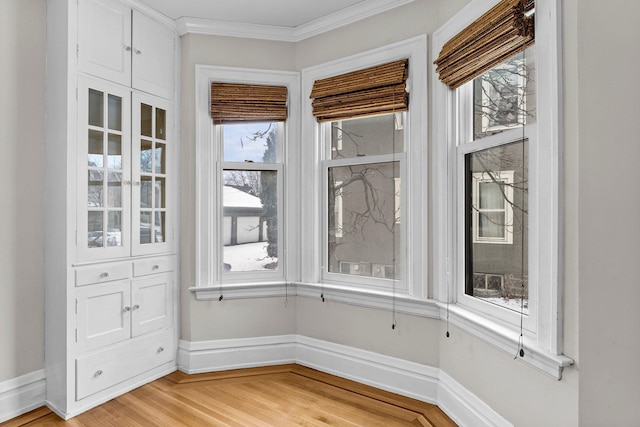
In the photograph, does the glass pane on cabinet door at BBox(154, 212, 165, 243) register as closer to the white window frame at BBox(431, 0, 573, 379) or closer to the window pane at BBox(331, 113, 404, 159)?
the window pane at BBox(331, 113, 404, 159)

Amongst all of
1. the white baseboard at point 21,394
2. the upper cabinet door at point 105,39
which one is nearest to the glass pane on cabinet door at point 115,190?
the upper cabinet door at point 105,39

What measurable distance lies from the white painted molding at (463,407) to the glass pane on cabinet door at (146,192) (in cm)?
217

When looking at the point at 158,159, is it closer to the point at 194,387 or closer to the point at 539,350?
the point at 194,387

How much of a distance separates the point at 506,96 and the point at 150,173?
222 cm

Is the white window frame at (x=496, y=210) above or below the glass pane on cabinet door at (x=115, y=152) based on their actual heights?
below

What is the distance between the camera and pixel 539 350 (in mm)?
1524

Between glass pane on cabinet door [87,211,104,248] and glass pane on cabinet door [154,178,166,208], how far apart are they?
1.33ft

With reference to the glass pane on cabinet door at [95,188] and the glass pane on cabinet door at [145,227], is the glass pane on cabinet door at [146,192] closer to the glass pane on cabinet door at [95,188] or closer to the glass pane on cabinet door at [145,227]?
the glass pane on cabinet door at [145,227]

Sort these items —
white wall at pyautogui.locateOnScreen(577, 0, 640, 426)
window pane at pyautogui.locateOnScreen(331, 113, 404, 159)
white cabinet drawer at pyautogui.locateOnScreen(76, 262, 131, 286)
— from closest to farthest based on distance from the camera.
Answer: white wall at pyautogui.locateOnScreen(577, 0, 640, 426) < white cabinet drawer at pyautogui.locateOnScreen(76, 262, 131, 286) < window pane at pyautogui.locateOnScreen(331, 113, 404, 159)

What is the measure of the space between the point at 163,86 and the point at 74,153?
81 centimetres

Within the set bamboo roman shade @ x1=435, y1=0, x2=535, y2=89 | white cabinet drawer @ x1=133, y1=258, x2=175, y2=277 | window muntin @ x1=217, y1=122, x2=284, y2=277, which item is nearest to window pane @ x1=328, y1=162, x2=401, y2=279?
window muntin @ x1=217, y1=122, x2=284, y2=277

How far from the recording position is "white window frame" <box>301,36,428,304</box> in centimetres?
237

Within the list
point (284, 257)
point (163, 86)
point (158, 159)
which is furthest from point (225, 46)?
point (284, 257)

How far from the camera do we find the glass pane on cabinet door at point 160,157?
2711 millimetres
